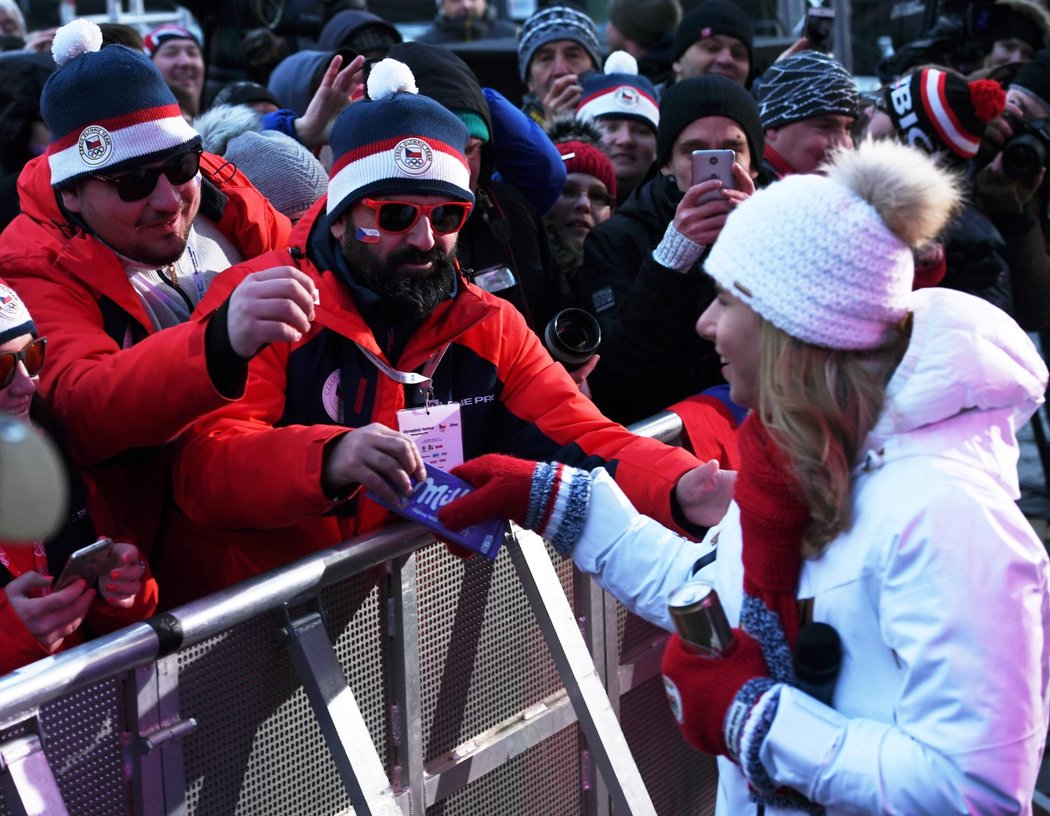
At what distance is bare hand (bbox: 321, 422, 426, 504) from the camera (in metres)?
2.51

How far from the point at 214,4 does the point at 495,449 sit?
5.19 metres

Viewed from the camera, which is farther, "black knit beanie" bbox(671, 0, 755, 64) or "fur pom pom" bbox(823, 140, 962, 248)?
"black knit beanie" bbox(671, 0, 755, 64)

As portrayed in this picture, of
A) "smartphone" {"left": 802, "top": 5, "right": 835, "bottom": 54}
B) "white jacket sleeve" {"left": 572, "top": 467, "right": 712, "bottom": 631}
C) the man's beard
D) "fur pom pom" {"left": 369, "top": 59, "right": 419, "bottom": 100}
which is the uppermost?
"fur pom pom" {"left": 369, "top": 59, "right": 419, "bottom": 100}

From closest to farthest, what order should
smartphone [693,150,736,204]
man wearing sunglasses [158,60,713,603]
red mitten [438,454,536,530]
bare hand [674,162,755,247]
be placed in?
red mitten [438,454,536,530] < man wearing sunglasses [158,60,713,603] < bare hand [674,162,755,247] < smartphone [693,150,736,204]

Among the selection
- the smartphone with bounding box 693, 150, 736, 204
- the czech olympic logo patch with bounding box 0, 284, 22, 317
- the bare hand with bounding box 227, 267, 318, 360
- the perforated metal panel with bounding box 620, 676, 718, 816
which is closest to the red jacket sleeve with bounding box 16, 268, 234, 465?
the bare hand with bounding box 227, 267, 318, 360

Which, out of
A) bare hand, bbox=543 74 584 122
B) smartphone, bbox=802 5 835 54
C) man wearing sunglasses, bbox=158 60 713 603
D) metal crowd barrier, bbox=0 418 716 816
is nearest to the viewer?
metal crowd barrier, bbox=0 418 716 816

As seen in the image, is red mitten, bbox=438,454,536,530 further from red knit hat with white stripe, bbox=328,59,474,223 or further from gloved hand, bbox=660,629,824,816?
red knit hat with white stripe, bbox=328,59,474,223

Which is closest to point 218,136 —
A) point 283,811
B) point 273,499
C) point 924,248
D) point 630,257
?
point 630,257

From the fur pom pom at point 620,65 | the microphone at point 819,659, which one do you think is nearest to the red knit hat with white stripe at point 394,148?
the microphone at point 819,659

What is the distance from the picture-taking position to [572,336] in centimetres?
361

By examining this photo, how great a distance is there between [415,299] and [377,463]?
63 centimetres

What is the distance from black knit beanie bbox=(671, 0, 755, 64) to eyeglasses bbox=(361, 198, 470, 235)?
3553 mm

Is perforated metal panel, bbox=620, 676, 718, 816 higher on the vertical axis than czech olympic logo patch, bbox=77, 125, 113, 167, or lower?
lower

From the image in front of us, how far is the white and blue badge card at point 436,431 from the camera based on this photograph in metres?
2.93
